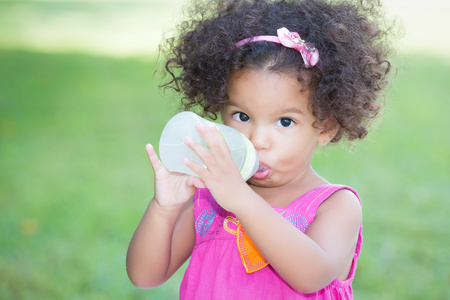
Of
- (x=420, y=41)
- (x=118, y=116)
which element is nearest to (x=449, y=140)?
(x=118, y=116)

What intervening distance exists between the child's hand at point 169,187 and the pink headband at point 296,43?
564 mm

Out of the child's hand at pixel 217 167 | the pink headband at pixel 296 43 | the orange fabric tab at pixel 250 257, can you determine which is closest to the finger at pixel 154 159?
the child's hand at pixel 217 167

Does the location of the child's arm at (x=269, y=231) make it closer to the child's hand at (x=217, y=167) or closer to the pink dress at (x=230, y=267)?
the child's hand at (x=217, y=167)

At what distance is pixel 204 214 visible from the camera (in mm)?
2314

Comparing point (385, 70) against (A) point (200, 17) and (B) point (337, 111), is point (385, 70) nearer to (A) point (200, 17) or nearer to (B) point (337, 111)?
(B) point (337, 111)

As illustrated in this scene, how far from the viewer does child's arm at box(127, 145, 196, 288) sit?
6.92ft

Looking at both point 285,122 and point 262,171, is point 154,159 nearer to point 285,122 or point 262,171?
point 262,171

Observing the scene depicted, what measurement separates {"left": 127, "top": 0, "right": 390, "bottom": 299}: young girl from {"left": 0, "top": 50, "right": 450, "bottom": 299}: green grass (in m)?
0.52

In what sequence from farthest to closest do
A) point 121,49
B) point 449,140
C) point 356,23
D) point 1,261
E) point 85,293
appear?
point 121,49 → point 449,140 → point 1,261 → point 85,293 → point 356,23

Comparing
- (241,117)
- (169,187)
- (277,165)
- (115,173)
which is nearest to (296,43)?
(241,117)

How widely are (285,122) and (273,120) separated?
0.17 feet

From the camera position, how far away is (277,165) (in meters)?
2.15

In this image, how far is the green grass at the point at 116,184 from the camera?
3.82 metres

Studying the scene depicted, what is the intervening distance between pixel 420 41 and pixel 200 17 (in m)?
10.7
